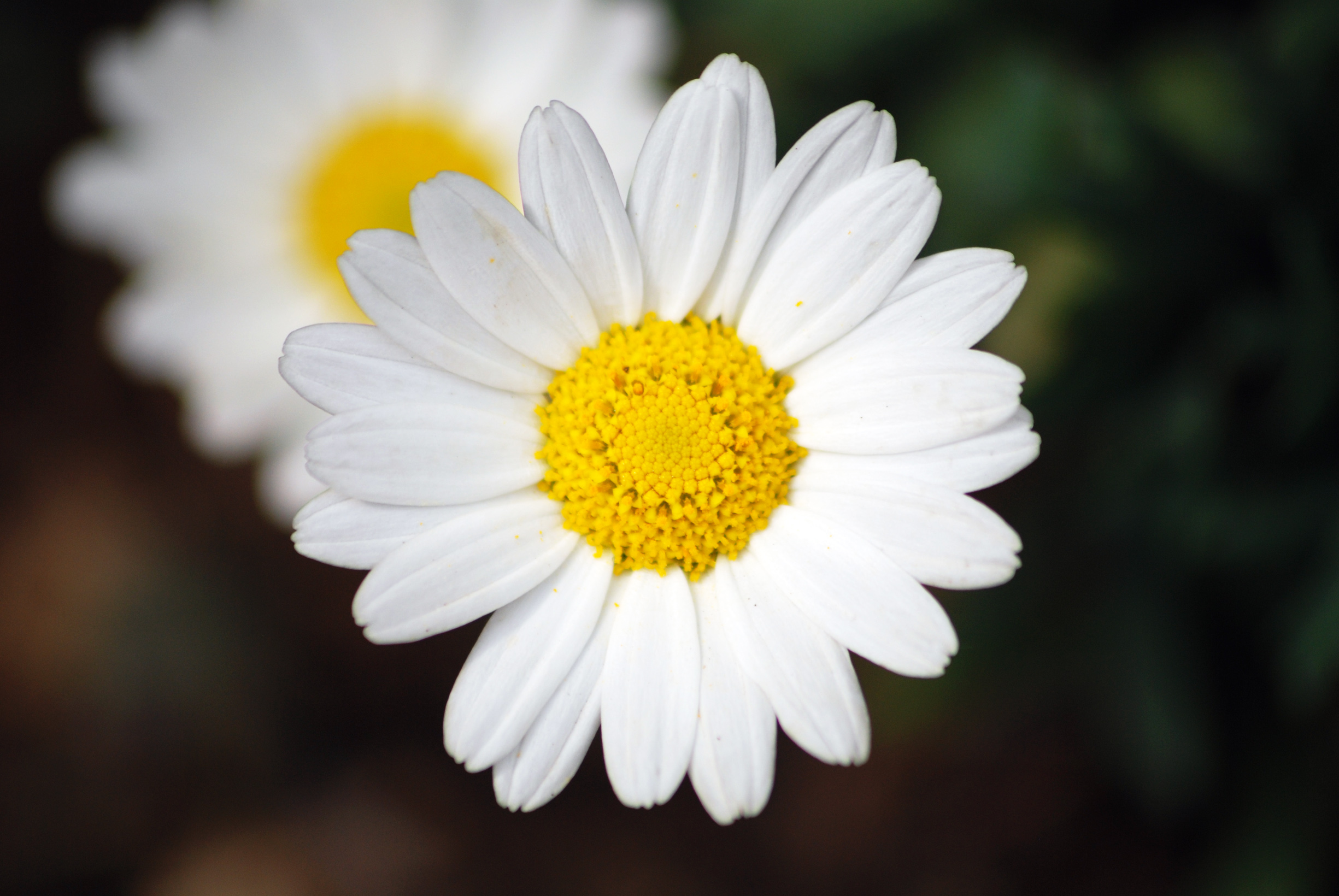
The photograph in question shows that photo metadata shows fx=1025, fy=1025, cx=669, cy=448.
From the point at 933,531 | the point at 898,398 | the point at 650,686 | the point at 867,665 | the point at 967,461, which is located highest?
the point at 898,398

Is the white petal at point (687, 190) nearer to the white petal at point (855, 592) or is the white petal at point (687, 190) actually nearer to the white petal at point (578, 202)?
the white petal at point (578, 202)

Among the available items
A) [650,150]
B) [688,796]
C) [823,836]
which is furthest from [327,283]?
[823,836]

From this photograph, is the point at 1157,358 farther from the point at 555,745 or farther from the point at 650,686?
the point at 555,745

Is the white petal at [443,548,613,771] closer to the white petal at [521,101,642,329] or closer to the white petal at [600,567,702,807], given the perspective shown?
the white petal at [600,567,702,807]

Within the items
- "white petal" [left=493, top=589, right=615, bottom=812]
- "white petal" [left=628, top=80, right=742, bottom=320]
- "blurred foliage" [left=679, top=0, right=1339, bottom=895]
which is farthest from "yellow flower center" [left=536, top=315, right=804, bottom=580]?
"blurred foliage" [left=679, top=0, right=1339, bottom=895]

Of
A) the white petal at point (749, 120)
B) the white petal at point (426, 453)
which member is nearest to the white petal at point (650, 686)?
the white petal at point (426, 453)

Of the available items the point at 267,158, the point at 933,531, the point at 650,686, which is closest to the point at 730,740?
the point at 650,686

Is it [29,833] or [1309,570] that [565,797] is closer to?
[29,833]
